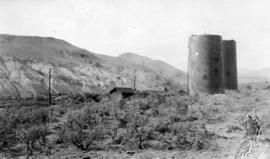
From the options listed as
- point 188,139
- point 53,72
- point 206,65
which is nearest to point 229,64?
point 206,65

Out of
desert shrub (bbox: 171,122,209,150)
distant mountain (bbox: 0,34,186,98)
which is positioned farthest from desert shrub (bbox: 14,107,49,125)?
distant mountain (bbox: 0,34,186,98)

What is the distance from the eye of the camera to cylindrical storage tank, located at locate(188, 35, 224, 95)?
23422 millimetres

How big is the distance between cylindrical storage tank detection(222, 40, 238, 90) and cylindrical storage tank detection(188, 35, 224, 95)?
9.20 m

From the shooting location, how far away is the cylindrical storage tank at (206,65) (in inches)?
922

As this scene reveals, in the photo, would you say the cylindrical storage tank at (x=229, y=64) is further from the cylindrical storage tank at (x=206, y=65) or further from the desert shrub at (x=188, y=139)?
the desert shrub at (x=188, y=139)

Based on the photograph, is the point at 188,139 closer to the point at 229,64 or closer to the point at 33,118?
the point at 33,118

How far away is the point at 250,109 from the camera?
15758 mm

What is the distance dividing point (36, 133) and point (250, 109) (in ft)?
39.6

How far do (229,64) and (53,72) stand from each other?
4186 cm

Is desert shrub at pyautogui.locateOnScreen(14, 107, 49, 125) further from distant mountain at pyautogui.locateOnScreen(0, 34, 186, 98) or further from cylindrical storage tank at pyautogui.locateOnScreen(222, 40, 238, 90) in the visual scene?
distant mountain at pyautogui.locateOnScreen(0, 34, 186, 98)

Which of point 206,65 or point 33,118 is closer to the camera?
point 33,118

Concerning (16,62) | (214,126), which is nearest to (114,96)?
(214,126)

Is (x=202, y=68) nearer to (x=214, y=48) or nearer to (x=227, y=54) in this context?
(x=214, y=48)

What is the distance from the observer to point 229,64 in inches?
1294
